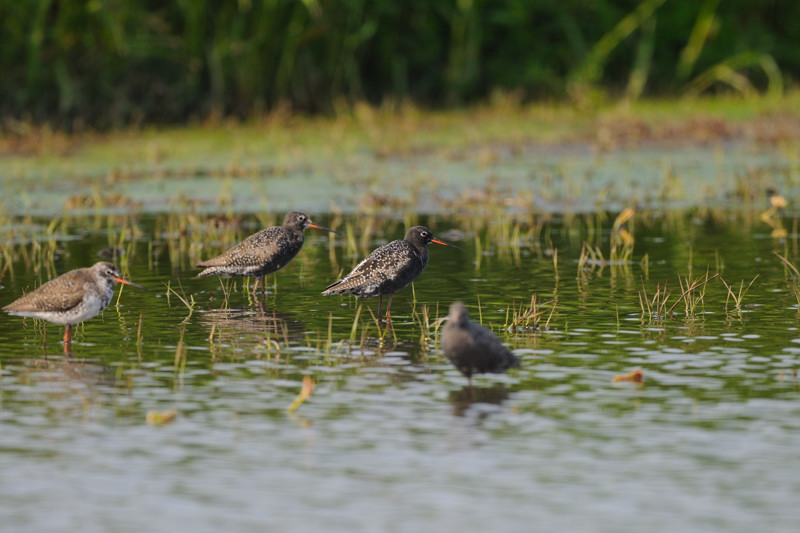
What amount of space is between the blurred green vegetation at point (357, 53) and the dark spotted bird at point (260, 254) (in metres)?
12.3

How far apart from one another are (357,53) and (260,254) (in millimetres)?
16933

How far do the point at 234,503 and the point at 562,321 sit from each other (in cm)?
498

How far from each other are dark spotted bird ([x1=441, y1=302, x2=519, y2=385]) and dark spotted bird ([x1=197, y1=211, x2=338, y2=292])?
4.22 m

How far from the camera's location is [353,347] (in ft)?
33.9

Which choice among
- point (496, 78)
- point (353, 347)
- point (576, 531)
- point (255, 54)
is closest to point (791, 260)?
point (353, 347)

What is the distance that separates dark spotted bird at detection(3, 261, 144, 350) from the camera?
10.4 metres

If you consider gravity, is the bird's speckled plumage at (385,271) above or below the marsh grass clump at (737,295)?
above

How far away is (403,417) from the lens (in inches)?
328

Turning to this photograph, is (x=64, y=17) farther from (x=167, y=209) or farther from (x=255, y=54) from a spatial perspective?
(x=167, y=209)

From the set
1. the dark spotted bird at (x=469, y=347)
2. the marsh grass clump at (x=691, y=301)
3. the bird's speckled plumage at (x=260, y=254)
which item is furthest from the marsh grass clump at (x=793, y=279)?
the bird's speckled plumage at (x=260, y=254)

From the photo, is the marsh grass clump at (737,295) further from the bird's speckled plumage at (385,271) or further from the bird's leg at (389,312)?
the bird's leg at (389,312)

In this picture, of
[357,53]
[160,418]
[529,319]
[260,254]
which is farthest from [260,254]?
[357,53]

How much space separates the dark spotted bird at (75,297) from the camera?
10.4m

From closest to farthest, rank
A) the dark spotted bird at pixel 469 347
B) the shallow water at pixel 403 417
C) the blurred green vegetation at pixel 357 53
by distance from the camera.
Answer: the shallow water at pixel 403 417 < the dark spotted bird at pixel 469 347 < the blurred green vegetation at pixel 357 53
